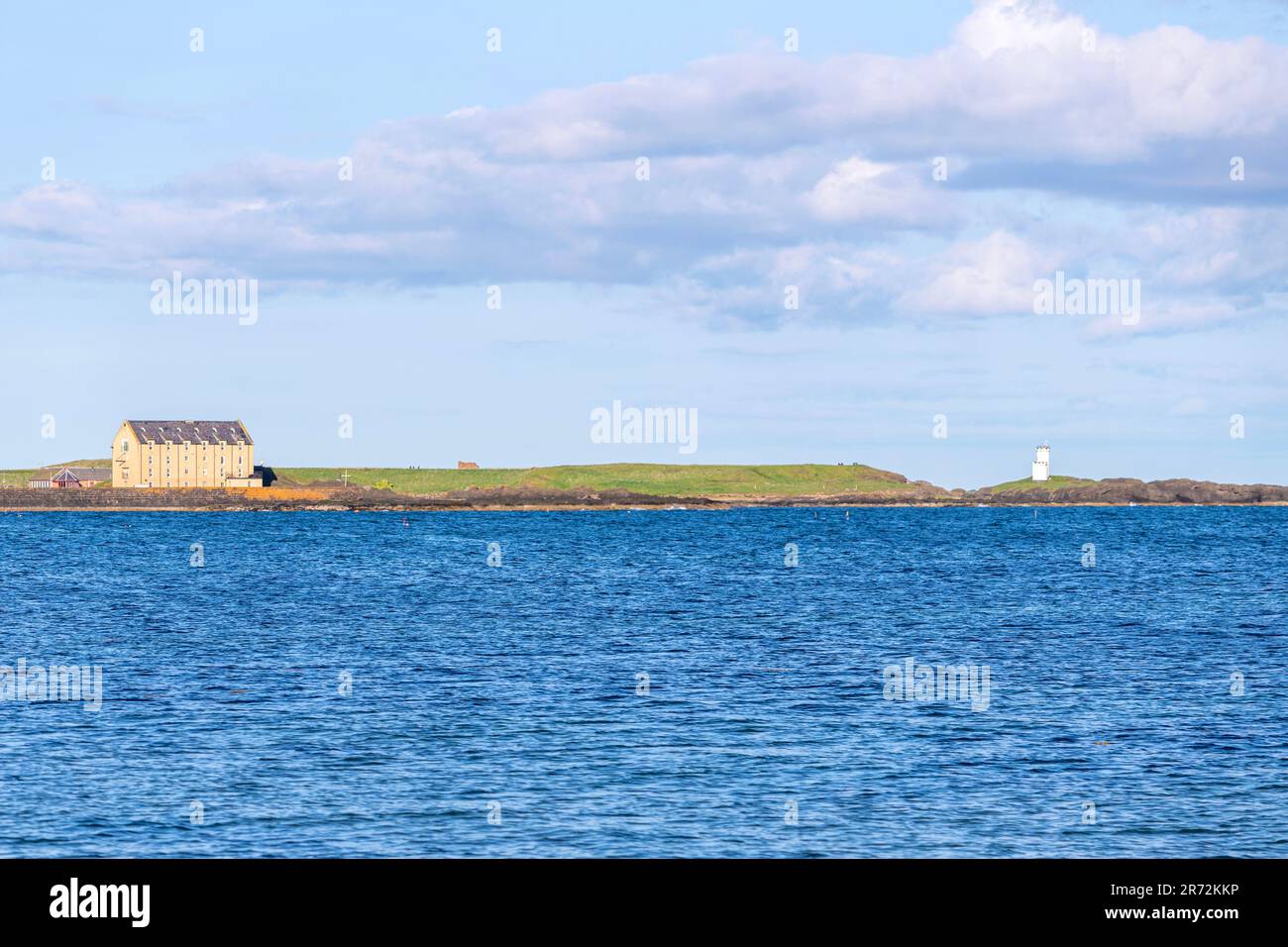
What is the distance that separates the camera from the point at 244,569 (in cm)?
10931

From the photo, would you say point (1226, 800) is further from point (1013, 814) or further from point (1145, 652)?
point (1145, 652)

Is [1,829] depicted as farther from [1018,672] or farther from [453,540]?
[453,540]

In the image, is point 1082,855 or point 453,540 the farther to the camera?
point 453,540

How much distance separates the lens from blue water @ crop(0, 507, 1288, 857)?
86.6 ft

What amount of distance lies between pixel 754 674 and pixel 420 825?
897 inches

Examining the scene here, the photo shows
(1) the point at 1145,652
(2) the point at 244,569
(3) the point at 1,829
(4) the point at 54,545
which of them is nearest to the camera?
(3) the point at 1,829

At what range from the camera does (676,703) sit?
41406 mm

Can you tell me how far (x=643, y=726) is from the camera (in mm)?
37375

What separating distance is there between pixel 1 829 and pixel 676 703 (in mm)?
19910

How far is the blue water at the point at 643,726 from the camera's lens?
26.4 metres

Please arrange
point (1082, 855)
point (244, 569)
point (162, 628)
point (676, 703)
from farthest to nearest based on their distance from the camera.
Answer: point (244, 569)
point (162, 628)
point (676, 703)
point (1082, 855)
